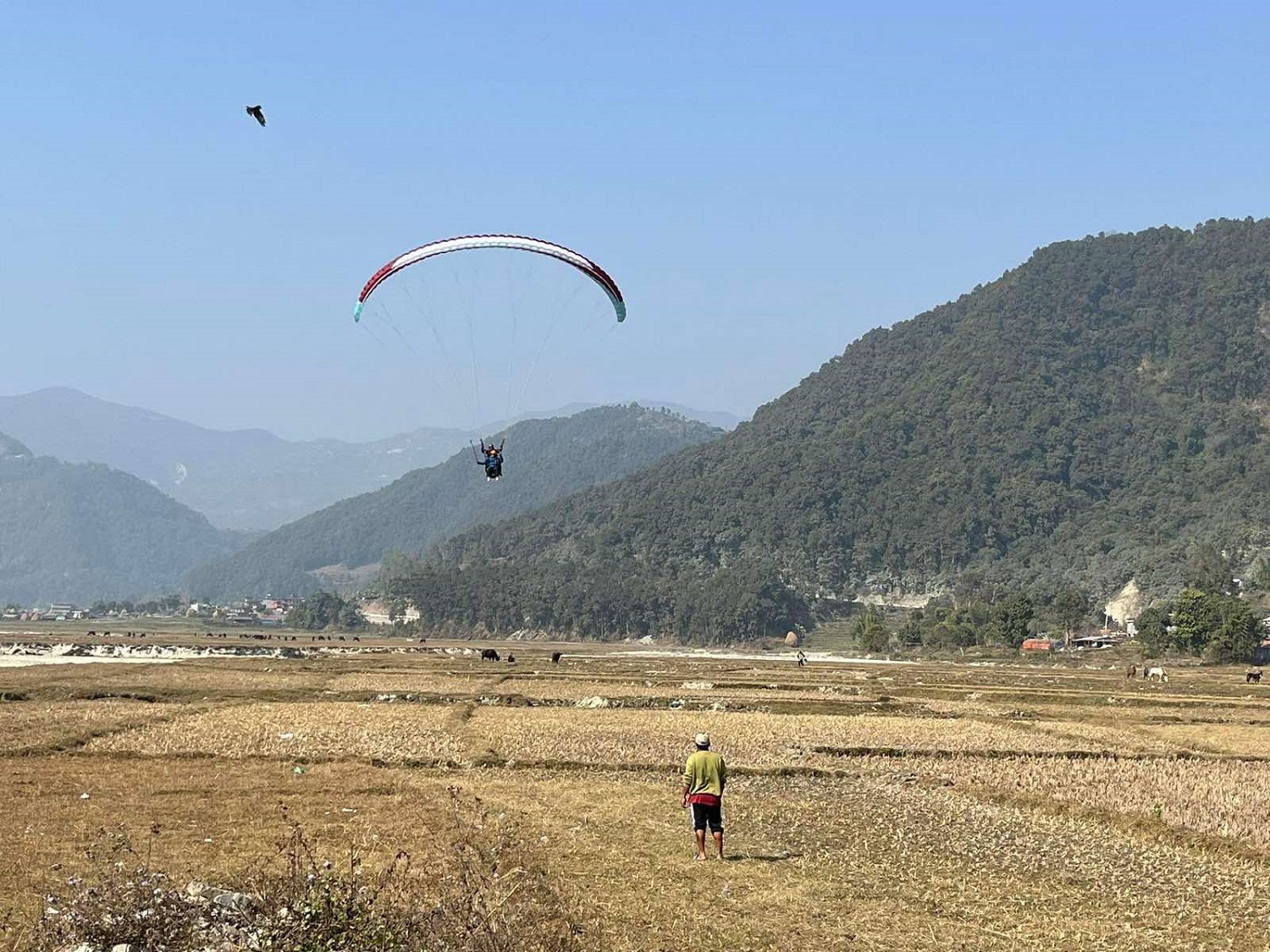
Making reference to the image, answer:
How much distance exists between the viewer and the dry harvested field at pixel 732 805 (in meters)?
16.3

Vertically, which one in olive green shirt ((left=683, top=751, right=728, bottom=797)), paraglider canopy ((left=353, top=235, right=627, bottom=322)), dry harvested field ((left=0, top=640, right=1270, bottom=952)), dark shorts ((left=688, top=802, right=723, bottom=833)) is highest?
paraglider canopy ((left=353, top=235, right=627, bottom=322))

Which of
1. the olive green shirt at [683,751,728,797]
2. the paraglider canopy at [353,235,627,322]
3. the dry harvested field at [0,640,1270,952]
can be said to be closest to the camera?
the dry harvested field at [0,640,1270,952]

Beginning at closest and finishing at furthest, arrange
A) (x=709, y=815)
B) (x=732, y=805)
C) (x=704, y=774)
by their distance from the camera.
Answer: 1. (x=704, y=774)
2. (x=709, y=815)
3. (x=732, y=805)

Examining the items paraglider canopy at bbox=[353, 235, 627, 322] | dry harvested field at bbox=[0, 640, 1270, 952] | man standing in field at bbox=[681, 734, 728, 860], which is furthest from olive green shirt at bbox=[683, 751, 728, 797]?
paraglider canopy at bbox=[353, 235, 627, 322]

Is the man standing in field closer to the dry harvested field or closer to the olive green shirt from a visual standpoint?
the olive green shirt

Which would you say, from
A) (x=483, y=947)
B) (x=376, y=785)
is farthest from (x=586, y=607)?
(x=483, y=947)

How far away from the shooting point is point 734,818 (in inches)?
928

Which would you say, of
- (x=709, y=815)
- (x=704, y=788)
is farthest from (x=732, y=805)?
(x=704, y=788)

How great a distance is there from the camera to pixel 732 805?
25.2 meters

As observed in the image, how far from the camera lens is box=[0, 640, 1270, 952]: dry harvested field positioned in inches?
643

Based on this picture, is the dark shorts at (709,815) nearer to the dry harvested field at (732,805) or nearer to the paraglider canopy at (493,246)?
the dry harvested field at (732,805)

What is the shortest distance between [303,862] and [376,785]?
804cm

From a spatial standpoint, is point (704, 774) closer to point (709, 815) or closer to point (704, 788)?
point (704, 788)

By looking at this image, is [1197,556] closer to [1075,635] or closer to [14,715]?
[1075,635]
